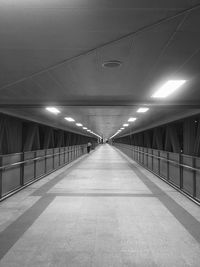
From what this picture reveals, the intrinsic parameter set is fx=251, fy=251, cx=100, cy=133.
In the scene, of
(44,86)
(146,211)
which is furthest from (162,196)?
(44,86)

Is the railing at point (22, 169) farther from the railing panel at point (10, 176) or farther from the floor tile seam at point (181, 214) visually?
the floor tile seam at point (181, 214)

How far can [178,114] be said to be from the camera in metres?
11.4

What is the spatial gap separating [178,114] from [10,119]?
8462mm

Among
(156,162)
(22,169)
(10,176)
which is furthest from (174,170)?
(10,176)

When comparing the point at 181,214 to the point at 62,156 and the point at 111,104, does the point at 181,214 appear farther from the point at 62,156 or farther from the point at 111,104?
the point at 62,156

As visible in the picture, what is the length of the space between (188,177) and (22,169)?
15.4ft

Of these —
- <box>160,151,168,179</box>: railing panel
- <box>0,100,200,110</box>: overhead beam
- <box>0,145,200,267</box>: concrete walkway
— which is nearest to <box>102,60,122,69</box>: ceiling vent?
<box>0,145,200,267</box>: concrete walkway

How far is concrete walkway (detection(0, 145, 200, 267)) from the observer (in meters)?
3.20

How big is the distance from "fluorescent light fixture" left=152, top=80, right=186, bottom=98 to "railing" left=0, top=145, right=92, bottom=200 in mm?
4262

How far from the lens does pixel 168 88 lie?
646cm

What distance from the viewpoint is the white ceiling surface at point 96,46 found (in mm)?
2736

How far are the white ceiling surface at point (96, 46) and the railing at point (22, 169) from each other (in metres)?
1.89

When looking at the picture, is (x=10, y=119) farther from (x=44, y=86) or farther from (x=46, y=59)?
(x=46, y=59)

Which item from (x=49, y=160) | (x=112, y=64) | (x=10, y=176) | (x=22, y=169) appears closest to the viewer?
(x=112, y=64)
